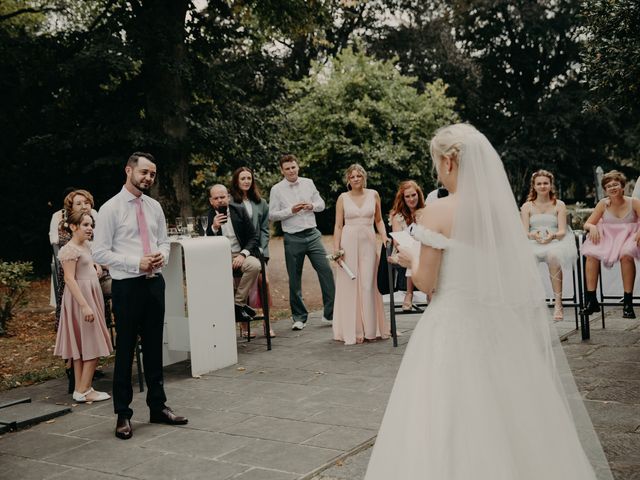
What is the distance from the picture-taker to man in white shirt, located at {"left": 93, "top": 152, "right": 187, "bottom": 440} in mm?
5406

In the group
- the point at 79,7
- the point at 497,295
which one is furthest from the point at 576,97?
the point at 497,295

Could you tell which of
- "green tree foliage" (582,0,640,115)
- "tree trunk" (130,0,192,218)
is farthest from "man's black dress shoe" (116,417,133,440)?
"tree trunk" (130,0,192,218)

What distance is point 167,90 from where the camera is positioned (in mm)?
15141

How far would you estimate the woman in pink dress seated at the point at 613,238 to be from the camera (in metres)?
8.75

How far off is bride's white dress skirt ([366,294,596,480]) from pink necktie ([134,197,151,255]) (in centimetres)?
275

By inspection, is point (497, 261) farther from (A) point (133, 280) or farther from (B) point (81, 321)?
(B) point (81, 321)

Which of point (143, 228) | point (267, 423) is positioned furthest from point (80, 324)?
point (267, 423)

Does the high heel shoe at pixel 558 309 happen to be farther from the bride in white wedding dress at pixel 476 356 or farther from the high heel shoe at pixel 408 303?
the bride in white wedding dress at pixel 476 356

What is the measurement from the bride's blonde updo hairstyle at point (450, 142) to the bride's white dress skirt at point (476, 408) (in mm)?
663

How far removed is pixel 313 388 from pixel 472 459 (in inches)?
133

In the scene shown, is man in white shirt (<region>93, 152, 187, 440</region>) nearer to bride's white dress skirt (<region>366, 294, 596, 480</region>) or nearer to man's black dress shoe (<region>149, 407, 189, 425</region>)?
man's black dress shoe (<region>149, 407, 189, 425</region>)

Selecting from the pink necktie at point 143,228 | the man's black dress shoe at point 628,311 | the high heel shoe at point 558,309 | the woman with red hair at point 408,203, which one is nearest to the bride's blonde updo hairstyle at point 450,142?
the pink necktie at point 143,228

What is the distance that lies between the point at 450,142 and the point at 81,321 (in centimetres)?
426

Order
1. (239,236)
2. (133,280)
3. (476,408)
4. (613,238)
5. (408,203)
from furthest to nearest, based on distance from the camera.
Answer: (408,203) → (613,238) → (239,236) → (133,280) → (476,408)
